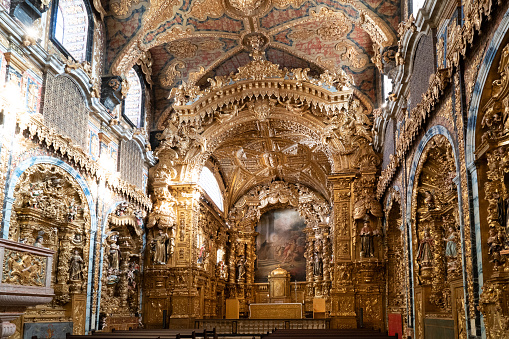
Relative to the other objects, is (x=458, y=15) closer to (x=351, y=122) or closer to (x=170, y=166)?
(x=351, y=122)

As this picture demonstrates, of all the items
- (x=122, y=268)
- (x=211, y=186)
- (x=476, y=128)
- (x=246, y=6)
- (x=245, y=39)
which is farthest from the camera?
(x=211, y=186)

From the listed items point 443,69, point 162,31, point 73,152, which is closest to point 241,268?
point 162,31

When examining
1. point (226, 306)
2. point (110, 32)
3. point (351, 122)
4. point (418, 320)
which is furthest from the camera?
point (226, 306)

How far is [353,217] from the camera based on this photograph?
18125 mm

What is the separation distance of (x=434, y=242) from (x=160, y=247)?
1078 centimetres

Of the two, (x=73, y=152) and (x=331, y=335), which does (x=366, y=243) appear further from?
(x=73, y=152)

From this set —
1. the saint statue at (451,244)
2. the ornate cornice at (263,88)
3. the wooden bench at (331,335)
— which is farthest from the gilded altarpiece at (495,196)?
the ornate cornice at (263,88)

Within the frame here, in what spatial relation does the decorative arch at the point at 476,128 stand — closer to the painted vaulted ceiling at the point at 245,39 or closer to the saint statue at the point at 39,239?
the painted vaulted ceiling at the point at 245,39

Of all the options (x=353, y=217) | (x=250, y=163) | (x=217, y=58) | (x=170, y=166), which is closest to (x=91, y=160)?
(x=170, y=166)

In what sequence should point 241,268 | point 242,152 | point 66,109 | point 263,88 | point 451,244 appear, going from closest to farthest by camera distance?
1. point 451,244
2. point 66,109
3. point 263,88
4. point 242,152
5. point 241,268

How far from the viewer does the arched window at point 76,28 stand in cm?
1436

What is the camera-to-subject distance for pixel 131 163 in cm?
1791

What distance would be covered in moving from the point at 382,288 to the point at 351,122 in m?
5.94

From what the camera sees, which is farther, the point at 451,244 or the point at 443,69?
the point at 451,244
